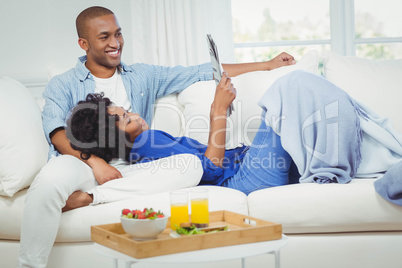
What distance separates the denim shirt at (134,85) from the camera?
2.46 metres

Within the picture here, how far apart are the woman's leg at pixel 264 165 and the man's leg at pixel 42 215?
0.73 metres

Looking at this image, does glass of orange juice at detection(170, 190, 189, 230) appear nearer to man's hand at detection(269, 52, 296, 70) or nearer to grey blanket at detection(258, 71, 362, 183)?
grey blanket at detection(258, 71, 362, 183)

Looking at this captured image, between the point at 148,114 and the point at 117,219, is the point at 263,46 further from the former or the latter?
the point at 117,219

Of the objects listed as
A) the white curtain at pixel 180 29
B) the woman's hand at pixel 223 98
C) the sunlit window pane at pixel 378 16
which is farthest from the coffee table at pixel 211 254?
the sunlit window pane at pixel 378 16

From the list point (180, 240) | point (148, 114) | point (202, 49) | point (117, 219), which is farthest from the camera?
point (202, 49)

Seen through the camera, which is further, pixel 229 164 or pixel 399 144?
pixel 229 164

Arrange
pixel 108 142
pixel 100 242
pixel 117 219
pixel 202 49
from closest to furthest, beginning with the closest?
pixel 100 242, pixel 117 219, pixel 108 142, pixel 202 49

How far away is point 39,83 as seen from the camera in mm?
3639

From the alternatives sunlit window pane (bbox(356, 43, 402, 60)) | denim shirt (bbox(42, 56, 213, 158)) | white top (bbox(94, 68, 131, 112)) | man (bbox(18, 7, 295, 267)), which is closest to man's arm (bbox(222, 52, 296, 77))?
man (bbox(18, 7, 295, 267))

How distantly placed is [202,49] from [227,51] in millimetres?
180

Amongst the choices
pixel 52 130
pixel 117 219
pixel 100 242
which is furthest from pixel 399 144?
pixel 52 130

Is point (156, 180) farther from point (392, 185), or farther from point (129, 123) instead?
point (392, 185)

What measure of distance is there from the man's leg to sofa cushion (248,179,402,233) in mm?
720

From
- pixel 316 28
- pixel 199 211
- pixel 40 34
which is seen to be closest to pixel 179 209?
pixel 199 211
